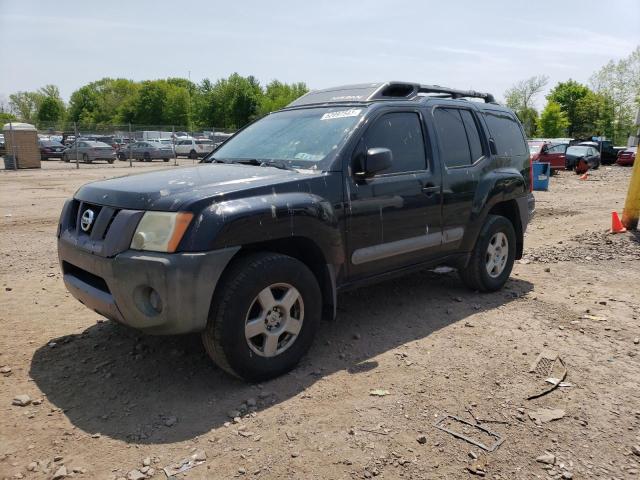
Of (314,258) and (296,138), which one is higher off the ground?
(296,138)

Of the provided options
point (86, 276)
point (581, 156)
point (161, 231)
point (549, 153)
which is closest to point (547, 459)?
point (161, 231)

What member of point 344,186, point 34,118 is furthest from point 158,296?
point 34,118

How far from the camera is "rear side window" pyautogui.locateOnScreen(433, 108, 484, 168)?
474 cm

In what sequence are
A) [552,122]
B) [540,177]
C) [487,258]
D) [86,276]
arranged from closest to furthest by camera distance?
1. [86,276]
2. [487,258]
3. [540,177]
4. [552,122]

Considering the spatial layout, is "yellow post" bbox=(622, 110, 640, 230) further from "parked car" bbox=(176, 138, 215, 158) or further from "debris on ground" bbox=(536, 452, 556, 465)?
"parked car" bbox=(176, 138, 215, 158)

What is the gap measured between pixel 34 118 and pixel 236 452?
111 m

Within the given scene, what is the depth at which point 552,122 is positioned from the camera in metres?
63.2

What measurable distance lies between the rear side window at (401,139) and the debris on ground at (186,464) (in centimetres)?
247

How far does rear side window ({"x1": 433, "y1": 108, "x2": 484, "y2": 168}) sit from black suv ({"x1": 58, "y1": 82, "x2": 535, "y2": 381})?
2cm

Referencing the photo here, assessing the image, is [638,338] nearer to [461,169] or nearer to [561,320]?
[561,320]

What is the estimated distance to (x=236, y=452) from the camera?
9.04ft

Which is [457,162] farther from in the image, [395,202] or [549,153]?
[549,153]

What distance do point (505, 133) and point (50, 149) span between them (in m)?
31.4

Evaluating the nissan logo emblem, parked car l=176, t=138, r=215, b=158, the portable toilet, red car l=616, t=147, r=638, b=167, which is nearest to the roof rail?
the nissan logo emblem
